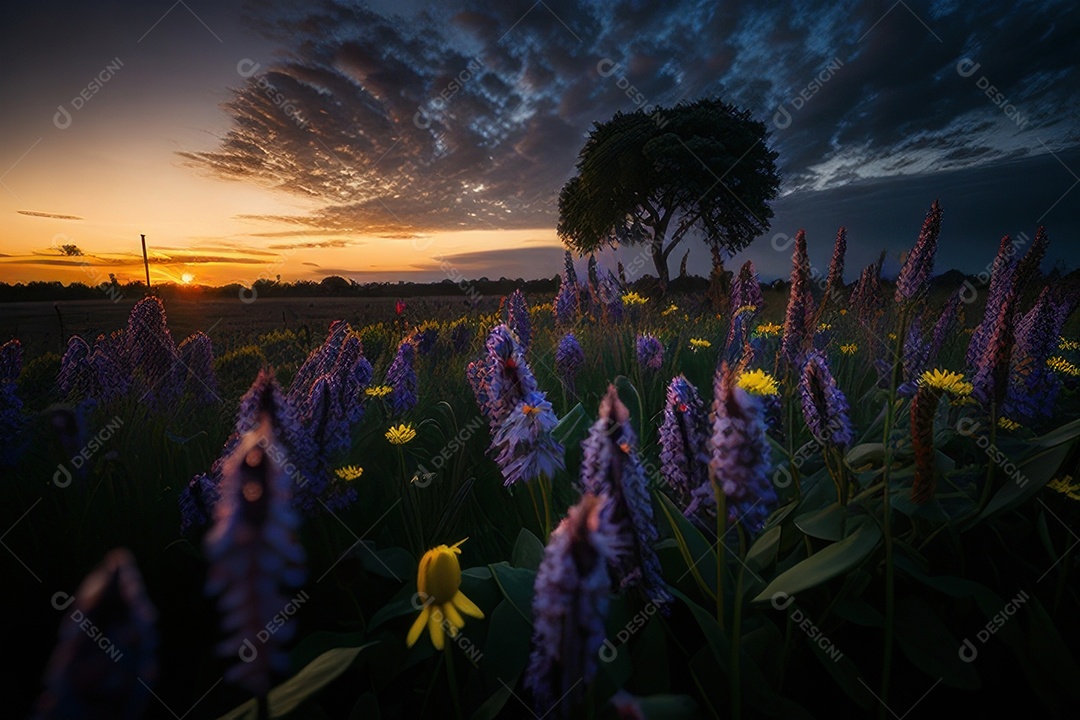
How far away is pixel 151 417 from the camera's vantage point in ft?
11.1

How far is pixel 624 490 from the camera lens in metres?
1.22

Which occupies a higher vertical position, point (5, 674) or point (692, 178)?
point (692, 178)

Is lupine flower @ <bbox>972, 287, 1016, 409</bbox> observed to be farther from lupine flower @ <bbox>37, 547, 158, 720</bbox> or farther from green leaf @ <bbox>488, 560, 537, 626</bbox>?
lupine flower @ <bbox>37, 547, 158, 720</bbox>

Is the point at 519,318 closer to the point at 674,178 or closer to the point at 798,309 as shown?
the point at 798,309

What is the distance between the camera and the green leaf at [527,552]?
171 cm

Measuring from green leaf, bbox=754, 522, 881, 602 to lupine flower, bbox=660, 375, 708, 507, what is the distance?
15.7 inches

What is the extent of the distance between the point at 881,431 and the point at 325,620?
296 cm

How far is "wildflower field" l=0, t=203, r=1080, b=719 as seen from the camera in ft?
2.70

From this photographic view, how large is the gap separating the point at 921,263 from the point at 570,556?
328 cm

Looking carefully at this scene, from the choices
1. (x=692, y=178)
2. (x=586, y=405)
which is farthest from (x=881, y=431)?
(x=692, y=178)

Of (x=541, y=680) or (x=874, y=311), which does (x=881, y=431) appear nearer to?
(x=541, y=680)

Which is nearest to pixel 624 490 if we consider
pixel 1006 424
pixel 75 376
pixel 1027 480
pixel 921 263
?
pixel 1027 480

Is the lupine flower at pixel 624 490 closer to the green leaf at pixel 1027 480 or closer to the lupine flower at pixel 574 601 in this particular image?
the lupine flower at pixel 574 601


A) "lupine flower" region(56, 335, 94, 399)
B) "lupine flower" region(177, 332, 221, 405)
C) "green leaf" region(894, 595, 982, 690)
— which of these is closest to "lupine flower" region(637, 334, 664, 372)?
"green leaf" region(894, 595, 982, 690)
